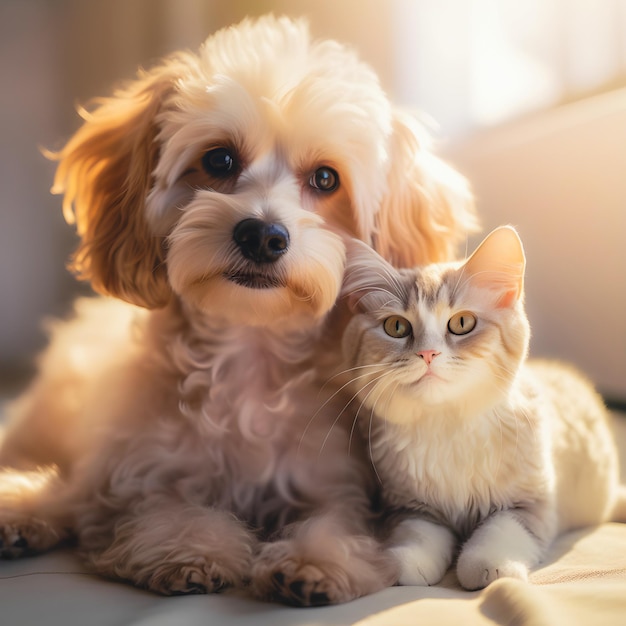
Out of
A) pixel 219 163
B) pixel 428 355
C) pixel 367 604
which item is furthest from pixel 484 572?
pixel 219 163

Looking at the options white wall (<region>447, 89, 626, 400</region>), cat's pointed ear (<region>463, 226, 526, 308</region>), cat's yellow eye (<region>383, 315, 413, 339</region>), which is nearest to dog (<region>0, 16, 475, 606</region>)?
cat's yellow eye (<region>383, 315, 413, 339</region>)

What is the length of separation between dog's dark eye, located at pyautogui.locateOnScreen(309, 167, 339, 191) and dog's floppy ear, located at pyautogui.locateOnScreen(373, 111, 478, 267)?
0.10 m

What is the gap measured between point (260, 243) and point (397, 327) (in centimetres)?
23

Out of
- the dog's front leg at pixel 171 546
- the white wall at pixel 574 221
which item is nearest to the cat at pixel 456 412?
the dog's front leg at pixel 171 546

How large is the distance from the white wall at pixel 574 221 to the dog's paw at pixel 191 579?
1.17 meters

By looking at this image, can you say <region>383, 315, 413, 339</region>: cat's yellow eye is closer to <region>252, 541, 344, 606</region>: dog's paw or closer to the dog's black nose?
the dog's black nose

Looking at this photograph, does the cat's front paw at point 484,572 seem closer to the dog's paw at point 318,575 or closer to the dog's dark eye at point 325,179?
the dog's paw at point 318,575

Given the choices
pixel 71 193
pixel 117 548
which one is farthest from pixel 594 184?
pixel 117 548

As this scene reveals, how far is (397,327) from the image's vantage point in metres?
1.07

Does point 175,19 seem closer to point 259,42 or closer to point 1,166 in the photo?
point 1,166

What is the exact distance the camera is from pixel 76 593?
37.6 inches

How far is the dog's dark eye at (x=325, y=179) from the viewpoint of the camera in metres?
1.24

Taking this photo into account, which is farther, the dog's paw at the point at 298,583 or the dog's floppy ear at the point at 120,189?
the dog's floppy ear at the point at 120,189

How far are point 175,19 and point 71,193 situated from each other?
170 cm
